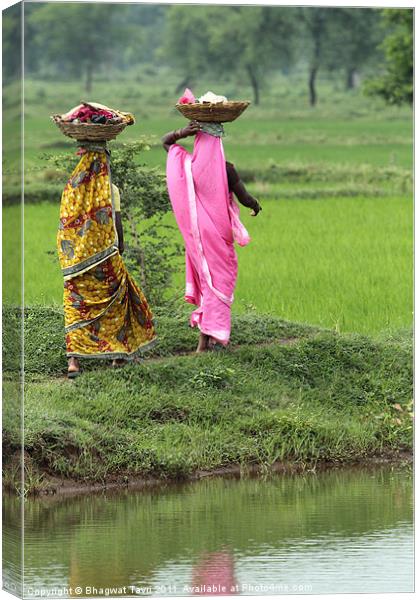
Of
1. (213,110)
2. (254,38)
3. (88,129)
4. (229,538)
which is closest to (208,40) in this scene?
(254,38)

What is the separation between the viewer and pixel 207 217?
34.6ft

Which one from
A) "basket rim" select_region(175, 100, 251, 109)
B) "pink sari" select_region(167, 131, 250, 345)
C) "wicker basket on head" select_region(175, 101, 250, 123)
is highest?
"basket rim" select_region(175, 100, 251, 109)

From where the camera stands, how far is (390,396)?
1089 cm

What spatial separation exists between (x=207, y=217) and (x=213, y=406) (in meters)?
1.16

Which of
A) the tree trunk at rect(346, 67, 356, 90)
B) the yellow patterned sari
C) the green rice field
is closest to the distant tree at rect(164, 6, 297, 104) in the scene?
the tree trunk at rect(346, 67, 356, 90)

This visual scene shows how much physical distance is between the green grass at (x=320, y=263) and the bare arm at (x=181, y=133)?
1.88m

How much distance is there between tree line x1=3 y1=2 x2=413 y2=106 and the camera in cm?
1118

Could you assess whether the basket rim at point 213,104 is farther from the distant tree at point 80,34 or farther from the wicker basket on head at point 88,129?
the distant tree at point 80,34

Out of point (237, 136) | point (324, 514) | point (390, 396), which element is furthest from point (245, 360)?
point (237, 136)

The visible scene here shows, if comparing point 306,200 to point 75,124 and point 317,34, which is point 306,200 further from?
point 75,124

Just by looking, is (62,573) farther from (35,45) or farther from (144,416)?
(35,45)

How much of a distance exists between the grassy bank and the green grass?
1.05 metres

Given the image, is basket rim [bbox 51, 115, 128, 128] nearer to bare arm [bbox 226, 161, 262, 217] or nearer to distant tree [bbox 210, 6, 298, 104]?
bare arm [bbox 226, 161, 262, 217]

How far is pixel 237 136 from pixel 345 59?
755 cm
